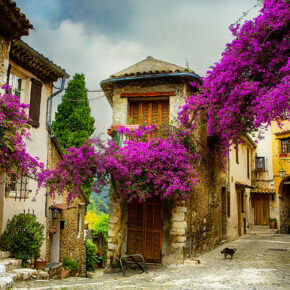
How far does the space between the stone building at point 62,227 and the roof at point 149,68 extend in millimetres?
3632

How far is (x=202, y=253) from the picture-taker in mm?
12281

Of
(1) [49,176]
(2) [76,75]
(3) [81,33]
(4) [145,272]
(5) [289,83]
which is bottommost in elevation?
(4) [145,272]

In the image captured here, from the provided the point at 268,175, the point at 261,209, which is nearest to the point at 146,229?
the point at 268,175

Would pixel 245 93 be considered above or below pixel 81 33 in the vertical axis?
below

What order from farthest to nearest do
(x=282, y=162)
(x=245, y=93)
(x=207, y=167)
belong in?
(x=282, y=162) → (x=207, y=167) → (x=245, y=93)

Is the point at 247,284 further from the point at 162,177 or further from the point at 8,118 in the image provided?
the point at 8,118

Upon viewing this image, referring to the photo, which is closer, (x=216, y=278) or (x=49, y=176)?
(x=216, y=278)

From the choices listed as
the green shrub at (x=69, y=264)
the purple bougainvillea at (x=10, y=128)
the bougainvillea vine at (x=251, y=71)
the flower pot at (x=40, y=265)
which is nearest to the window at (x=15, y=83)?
the purple bougainvillea at (x=10, y=128)

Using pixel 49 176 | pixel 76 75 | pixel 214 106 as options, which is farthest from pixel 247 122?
pixel 76 75

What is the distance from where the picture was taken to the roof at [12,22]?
7.05 metres

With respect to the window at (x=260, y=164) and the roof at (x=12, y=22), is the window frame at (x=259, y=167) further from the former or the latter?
the roof at (x=12, y=22)

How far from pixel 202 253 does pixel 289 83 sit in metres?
7.27

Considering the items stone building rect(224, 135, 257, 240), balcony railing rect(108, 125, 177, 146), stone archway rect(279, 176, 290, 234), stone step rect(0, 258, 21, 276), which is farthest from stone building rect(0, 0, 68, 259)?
stone archway rect(279, 176, 290, 234)

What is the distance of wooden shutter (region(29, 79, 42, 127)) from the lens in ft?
34.3
